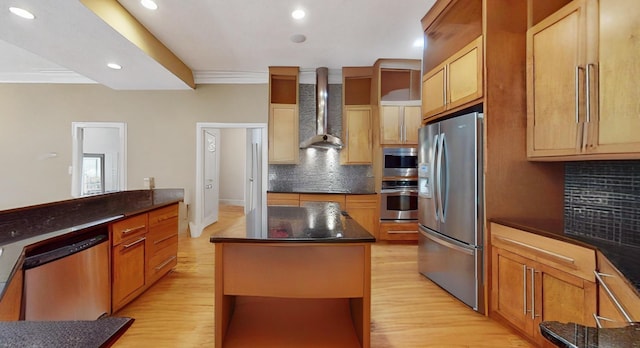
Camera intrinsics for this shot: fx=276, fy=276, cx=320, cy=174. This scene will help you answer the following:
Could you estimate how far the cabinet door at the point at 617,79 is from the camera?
1.46 m

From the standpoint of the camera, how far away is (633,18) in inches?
57.1

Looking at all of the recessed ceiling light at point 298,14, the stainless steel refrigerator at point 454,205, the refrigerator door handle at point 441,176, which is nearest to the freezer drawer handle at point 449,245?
the stainless steel refrigerator at point 454,205

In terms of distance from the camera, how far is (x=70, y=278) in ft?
5.85

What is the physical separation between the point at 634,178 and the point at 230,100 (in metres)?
4.84

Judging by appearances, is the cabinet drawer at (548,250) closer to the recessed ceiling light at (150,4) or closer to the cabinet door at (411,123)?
the cabinet door at (411,123)

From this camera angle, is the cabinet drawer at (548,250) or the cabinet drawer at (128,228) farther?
the cabinet drawer at (128,228)

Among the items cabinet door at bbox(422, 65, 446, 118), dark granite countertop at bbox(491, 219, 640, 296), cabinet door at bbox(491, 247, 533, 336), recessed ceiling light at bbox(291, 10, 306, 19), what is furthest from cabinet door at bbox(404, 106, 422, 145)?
cabinet door at bbox(491, 247, 533, 336)

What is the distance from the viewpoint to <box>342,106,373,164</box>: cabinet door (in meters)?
4.61

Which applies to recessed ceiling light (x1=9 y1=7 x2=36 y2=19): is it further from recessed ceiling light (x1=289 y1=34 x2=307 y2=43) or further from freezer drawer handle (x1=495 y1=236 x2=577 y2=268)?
freezer drawer handle (x1=495 y1=236 x2=577 y2=268)

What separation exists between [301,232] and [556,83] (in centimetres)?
199

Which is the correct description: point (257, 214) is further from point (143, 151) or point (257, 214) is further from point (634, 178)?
point (143, 151)

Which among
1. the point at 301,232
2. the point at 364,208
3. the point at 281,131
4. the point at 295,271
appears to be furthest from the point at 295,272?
the point at 281,131

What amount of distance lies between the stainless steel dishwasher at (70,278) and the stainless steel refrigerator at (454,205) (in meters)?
2.84

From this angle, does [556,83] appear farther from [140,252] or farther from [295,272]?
[140,252]
